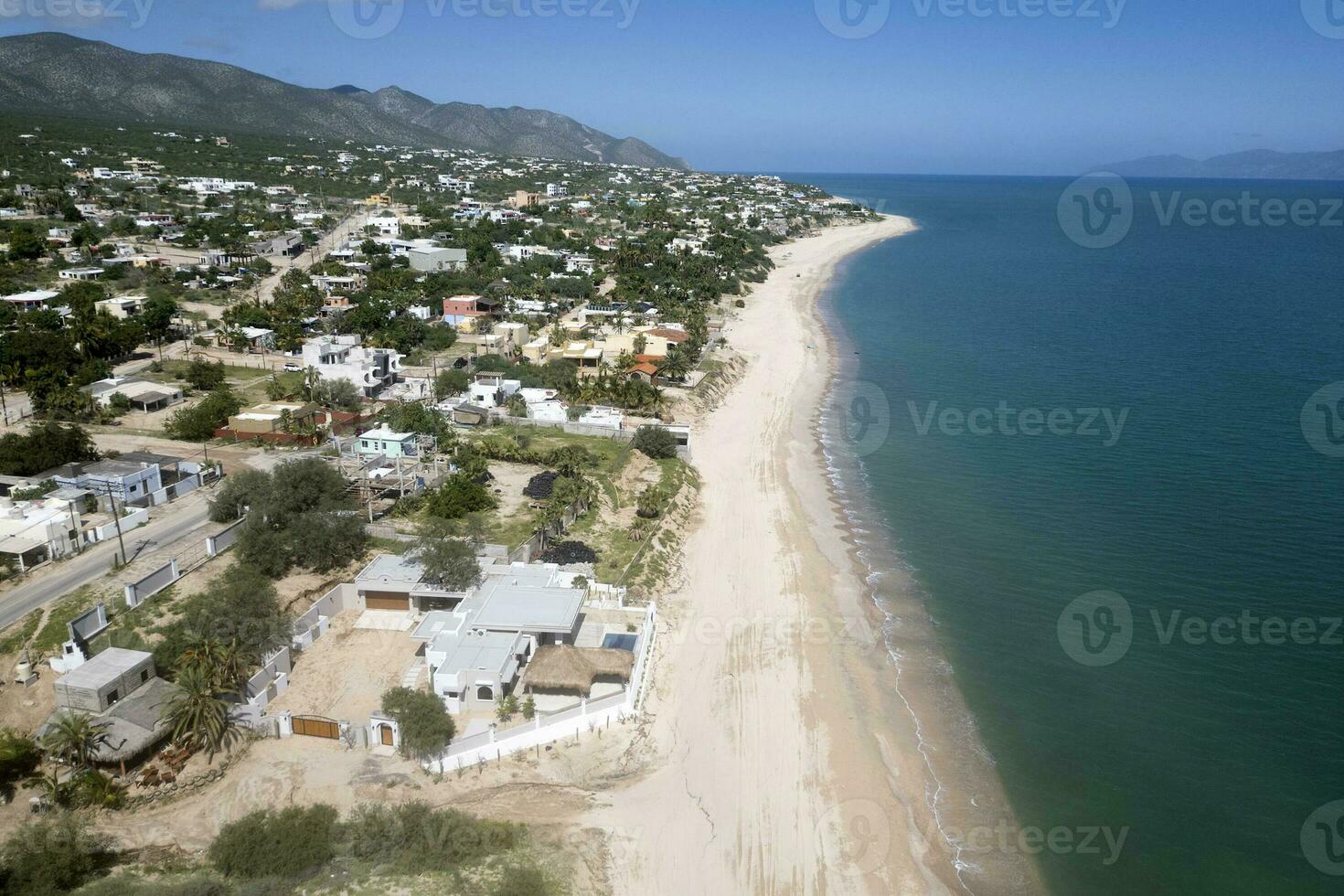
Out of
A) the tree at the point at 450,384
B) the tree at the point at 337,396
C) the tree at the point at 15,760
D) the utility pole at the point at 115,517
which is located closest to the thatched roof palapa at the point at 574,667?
the tree at the point at 15,760

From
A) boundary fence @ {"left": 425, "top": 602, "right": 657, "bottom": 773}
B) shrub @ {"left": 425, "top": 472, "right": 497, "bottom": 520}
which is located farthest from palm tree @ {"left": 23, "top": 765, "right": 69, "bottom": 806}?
shrub @ {"left": 425, "top": 472, "right": 497, "bottom": 520}

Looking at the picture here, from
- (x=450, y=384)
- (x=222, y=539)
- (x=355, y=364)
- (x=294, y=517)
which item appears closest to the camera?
(x=222, y=539)

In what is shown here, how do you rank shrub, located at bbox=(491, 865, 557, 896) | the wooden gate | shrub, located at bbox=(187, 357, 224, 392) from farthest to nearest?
shrub, located at bbox=(187, 357, 224, 392) → the wooden gate → shrub, located at bbox=(491, 865, 557, 896)

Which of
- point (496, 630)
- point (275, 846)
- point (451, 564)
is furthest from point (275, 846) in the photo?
point (451, 564)

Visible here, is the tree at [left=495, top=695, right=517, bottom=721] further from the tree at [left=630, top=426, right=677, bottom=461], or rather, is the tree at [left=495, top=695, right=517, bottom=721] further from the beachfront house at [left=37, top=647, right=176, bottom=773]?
the tree at [left=630, top=426, right=677, bottom=461]

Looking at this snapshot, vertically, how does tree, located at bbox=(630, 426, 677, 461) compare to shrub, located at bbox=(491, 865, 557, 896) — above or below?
above

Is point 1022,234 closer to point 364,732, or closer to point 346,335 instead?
point 346,335

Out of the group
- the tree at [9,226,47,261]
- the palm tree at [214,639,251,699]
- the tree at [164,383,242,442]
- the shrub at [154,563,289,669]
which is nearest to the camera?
the palm tree at [214,639,251,699]

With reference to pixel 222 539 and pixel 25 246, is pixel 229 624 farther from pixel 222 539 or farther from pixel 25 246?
pixel 25 246
